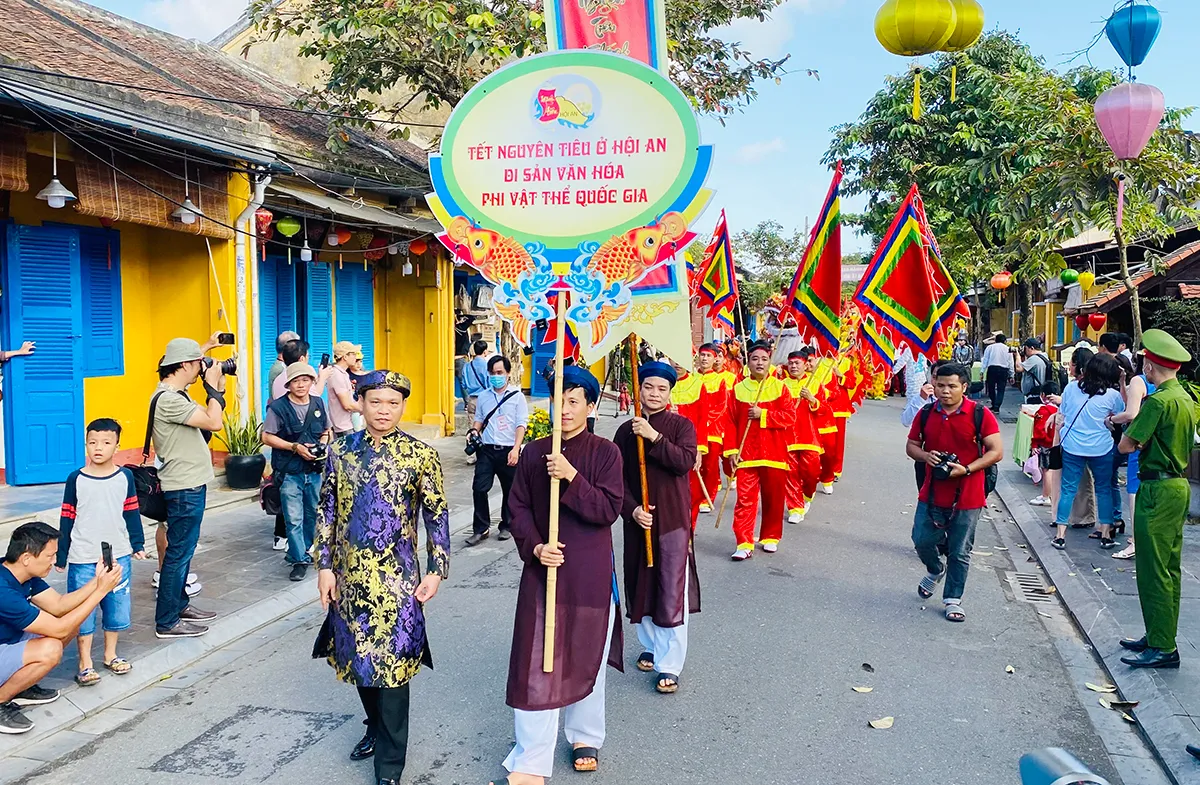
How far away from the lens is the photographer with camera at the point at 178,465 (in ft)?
18.3

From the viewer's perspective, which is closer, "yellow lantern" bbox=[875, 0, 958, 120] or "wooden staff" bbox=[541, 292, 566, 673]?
"wooden staff" bbox=[541, 292, 566, 673]

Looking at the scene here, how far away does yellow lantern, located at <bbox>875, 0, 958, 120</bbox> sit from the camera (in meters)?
6.05

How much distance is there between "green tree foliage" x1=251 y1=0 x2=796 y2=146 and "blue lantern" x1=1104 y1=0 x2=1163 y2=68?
6073mm

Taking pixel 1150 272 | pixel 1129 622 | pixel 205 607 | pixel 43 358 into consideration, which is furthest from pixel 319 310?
pixel 1150 272

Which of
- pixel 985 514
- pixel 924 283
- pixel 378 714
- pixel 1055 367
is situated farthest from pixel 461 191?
pixel 1055 367

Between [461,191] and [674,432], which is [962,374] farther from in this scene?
[461,191]

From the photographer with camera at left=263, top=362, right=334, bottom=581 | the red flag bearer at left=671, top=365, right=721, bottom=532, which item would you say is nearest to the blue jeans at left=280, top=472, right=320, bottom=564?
the photographer with camera at left=263, top=362, right=334, bottom=581

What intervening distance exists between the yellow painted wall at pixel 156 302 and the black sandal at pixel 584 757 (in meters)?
7.67

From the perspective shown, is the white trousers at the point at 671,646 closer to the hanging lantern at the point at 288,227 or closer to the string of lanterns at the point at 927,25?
the string of lanterns at the point at 927,25

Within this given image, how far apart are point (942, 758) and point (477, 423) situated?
17.0ft

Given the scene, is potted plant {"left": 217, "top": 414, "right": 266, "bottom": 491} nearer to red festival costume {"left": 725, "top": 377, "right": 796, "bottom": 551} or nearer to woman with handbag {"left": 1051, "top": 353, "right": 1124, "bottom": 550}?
red festival costume {"left": 725, "top": 377, "right": 796, "bottom": 551}

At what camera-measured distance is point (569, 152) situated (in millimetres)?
4293

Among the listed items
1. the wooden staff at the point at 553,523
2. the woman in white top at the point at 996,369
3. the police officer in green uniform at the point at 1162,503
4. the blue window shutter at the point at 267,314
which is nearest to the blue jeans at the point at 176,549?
the wooden staff at the point at 553,523

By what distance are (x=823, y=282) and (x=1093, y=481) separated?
3.48 metres
